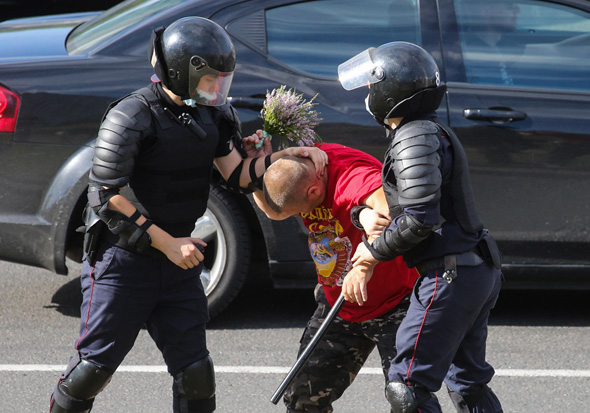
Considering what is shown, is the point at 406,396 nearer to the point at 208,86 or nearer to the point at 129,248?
the point at 129,248

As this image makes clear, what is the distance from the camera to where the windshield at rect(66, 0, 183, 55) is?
5094 mm

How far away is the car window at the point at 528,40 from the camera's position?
5.01 m

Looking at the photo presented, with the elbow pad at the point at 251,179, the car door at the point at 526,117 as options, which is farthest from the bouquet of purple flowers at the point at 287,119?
the car door at the point at 526,117

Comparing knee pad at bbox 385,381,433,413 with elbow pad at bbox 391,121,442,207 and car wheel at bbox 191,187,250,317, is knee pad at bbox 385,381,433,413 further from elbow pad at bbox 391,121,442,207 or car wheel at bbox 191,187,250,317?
car wheel at bbox 191,187,250,317

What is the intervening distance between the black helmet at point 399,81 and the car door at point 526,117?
177cm

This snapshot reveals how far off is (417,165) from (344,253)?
60 centimetres

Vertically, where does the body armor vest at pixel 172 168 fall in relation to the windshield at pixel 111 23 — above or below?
above

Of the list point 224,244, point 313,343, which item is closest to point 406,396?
point 313,343

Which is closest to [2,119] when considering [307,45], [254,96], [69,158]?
[69,158]

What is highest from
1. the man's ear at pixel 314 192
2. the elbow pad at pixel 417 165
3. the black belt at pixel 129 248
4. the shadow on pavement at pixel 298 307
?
the elbow pad at pixel 417 165

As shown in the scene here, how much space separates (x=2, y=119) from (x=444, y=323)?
268cm

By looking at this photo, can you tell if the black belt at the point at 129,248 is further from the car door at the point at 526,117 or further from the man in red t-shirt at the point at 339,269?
the car door at the point at 526,117

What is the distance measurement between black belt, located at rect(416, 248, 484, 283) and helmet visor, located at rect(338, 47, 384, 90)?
61 cm

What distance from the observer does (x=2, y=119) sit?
473 centimetres
